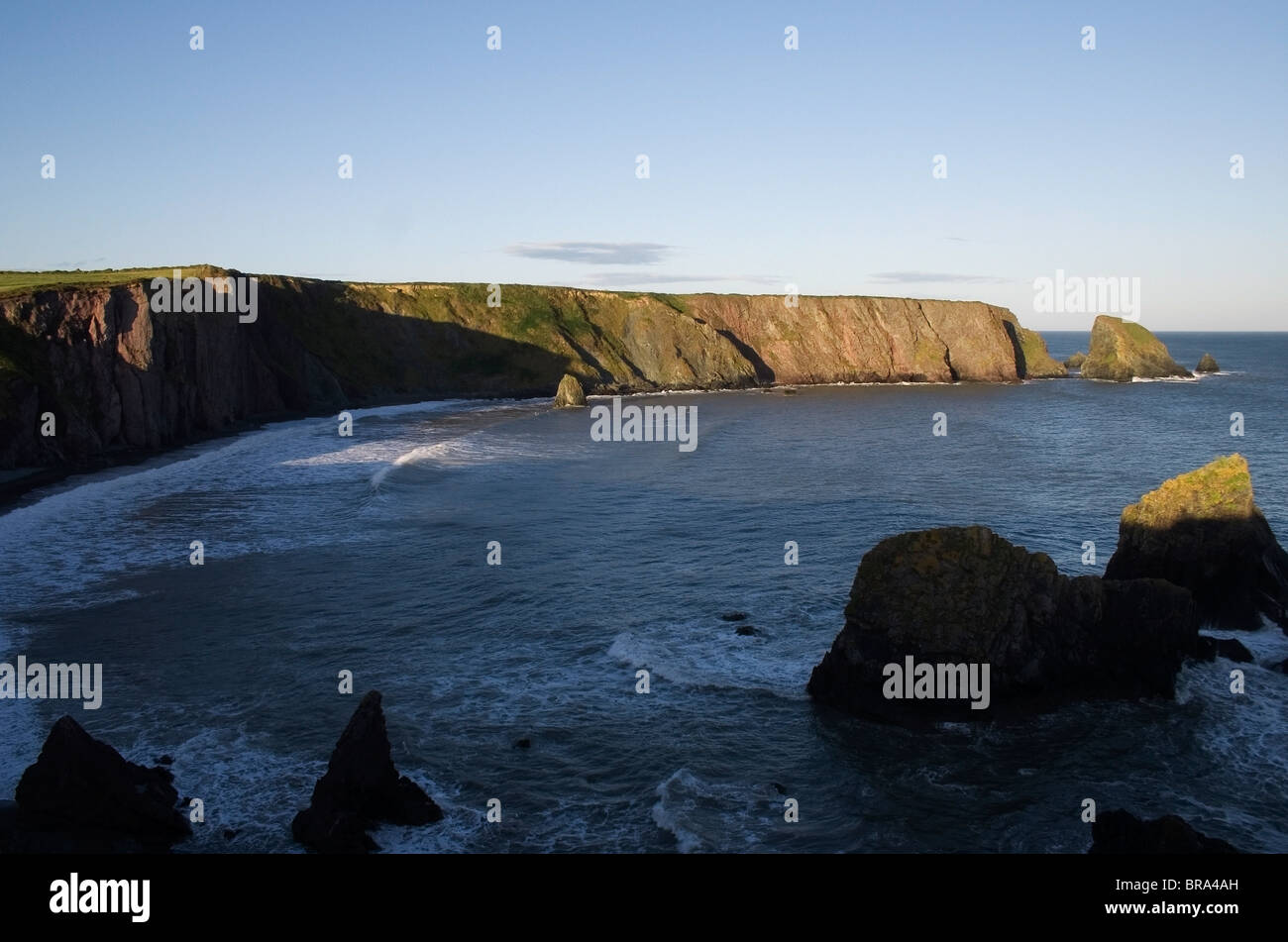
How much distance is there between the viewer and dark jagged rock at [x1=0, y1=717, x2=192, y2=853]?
19.2m

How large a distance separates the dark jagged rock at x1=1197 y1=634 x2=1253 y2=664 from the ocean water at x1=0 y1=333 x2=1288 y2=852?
53 centimetres

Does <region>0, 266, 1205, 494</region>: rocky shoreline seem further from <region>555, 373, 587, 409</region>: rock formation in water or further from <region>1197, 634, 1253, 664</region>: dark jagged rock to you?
<region>1197, 634, 1253, 664</region>: dark jagged rock

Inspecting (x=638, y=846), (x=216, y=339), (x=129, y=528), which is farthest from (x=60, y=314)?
(x=638, y=846)

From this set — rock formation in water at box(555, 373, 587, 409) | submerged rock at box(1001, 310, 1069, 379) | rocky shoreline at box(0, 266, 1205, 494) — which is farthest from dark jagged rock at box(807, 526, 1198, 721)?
submerged rock at box(1001, 310, 1069, 379)

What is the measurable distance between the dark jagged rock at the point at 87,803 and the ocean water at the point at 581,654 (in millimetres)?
964

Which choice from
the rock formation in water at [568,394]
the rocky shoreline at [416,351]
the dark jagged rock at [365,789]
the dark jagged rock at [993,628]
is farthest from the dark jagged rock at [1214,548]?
the rock formation in water at [568,394]

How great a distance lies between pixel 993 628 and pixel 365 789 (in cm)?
1666

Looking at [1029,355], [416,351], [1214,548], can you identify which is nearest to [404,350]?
[416,351]

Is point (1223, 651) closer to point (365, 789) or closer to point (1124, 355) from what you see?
point (365, 789)

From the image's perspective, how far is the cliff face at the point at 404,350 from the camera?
210 ft

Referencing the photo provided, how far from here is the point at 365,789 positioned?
2052cm

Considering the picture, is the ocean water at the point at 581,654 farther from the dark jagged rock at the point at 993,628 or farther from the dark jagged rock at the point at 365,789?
the dark jagged rock at the point at 993,628

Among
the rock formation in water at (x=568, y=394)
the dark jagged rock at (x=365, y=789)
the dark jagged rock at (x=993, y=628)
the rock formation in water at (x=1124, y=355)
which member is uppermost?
the rock formation in water at (x=1124, y=355)
